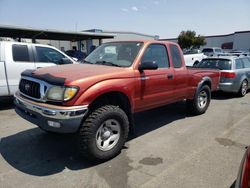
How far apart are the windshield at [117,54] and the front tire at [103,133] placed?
101 cm

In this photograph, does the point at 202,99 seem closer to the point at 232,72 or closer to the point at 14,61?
the point at 232,72

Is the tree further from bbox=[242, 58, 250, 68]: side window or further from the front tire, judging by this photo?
the front tire

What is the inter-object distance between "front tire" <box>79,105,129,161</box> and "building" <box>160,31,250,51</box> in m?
45.8

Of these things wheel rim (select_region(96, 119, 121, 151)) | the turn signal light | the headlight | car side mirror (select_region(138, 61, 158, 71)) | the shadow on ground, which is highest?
car side mirror (select_region(138, 61, 158, 71))

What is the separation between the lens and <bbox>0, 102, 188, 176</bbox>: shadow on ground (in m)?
3.66

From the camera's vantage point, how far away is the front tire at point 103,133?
3545mm

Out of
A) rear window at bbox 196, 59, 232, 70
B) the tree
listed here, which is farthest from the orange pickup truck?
the tree

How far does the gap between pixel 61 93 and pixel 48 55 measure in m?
4.83

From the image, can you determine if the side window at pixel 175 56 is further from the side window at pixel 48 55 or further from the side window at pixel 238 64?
the side window at pixel 238 64

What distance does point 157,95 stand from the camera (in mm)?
4891

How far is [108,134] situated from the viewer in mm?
3912

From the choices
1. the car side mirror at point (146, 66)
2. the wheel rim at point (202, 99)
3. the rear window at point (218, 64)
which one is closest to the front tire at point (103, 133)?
the car side mirror at point (146, 66)

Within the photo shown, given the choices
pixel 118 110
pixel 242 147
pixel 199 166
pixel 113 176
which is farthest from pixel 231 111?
pixel 113 176

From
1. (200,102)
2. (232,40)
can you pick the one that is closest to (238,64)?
(200,102)
